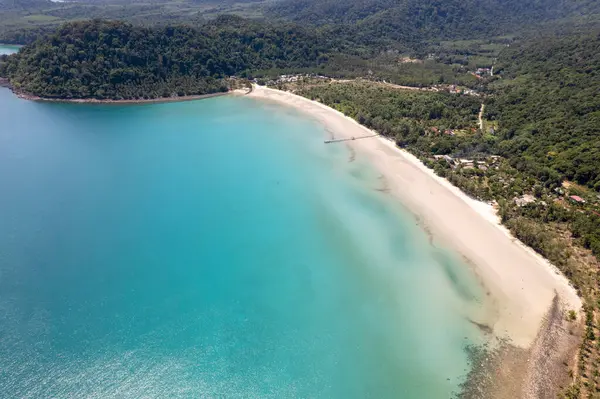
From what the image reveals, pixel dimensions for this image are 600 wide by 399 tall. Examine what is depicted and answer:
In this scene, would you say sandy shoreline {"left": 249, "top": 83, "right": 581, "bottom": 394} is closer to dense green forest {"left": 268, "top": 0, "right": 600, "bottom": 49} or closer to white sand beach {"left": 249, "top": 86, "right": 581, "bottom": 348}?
white sand beach {"left": 249, "top": 86, "right": 581, "bottom": 348}

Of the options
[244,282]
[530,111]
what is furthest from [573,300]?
[530,111]

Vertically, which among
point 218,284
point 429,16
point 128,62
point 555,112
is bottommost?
point 218,284

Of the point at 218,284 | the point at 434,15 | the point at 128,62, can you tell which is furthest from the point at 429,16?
the point at 218,284

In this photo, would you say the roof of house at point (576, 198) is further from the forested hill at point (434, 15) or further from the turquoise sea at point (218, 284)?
the forested hill at point (434, 15)

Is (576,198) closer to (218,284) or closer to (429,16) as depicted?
(218,284)

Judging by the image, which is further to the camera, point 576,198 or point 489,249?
point 576,198

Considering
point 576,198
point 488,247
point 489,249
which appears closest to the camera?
point 489,249

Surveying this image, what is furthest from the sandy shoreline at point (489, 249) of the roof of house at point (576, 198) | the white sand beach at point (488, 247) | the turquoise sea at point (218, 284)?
the roof of house at point (576, 198)
